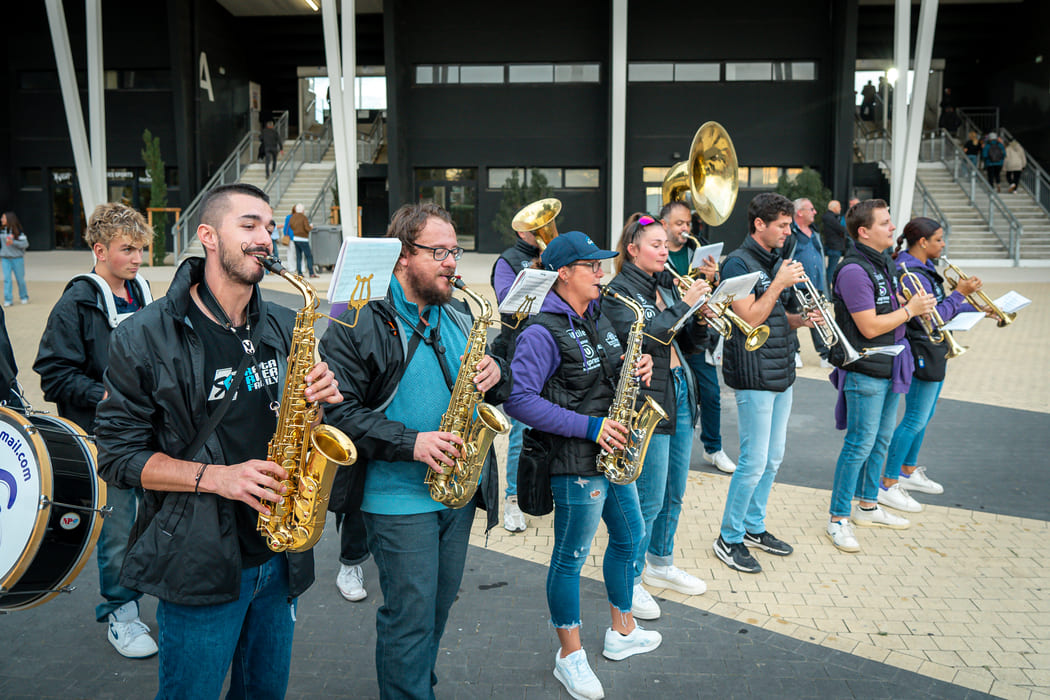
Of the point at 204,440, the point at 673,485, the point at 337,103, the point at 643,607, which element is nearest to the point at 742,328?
the point at 673,485

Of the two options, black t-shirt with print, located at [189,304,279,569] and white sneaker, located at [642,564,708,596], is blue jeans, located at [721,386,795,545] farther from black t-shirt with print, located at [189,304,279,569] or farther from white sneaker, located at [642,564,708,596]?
black t-shirt with print, located at [189,304,279,569]

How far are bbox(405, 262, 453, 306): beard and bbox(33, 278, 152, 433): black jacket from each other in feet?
5.20

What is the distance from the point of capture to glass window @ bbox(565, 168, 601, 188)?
1062 inches

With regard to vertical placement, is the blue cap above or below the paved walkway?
above

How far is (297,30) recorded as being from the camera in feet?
98.3

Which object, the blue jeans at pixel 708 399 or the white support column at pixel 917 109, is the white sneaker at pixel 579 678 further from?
the white support column at pixel 917 109

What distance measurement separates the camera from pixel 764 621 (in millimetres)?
4535

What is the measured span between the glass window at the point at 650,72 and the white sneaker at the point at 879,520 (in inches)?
879

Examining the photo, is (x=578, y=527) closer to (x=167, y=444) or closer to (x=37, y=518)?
(x=167, y=444)

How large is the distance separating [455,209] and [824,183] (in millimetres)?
11517

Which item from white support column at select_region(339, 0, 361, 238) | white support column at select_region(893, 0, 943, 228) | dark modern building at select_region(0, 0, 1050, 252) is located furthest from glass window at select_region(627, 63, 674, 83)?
white support column at select_region(339, 0, 361, 238)

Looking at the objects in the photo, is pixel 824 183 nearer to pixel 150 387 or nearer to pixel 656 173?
pixel 656 173

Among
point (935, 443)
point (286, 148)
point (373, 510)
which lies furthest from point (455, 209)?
point (373, 510)

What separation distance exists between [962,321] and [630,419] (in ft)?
11.2
